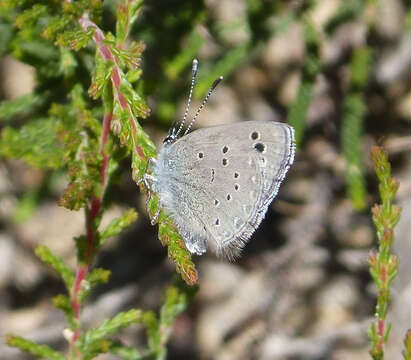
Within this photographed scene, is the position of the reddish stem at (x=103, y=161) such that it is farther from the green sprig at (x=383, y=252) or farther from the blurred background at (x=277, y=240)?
the blurred background at (x=277, y=240)

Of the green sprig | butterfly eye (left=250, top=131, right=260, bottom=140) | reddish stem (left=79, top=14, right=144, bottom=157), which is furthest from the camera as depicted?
butterfly eye (left=250, top=131, right=260, bottom=140)

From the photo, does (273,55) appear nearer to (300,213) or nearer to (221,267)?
(300,213)

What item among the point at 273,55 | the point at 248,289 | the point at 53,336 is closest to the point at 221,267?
the point at 248,289

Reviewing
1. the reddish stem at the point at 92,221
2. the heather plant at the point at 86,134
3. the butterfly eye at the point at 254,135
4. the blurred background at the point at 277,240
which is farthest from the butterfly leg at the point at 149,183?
the blurred background at the point at 277,240

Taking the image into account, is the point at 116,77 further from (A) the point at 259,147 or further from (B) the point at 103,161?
(A) the point at 259,147

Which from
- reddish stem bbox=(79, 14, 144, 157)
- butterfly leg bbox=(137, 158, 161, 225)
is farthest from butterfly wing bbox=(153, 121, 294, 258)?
reddish stem bbox=(79, 14, 144, 157)

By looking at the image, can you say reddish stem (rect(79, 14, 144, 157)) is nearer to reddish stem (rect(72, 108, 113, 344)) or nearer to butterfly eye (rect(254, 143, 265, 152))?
reddish stem (rect(72, 108, 113, 344))
